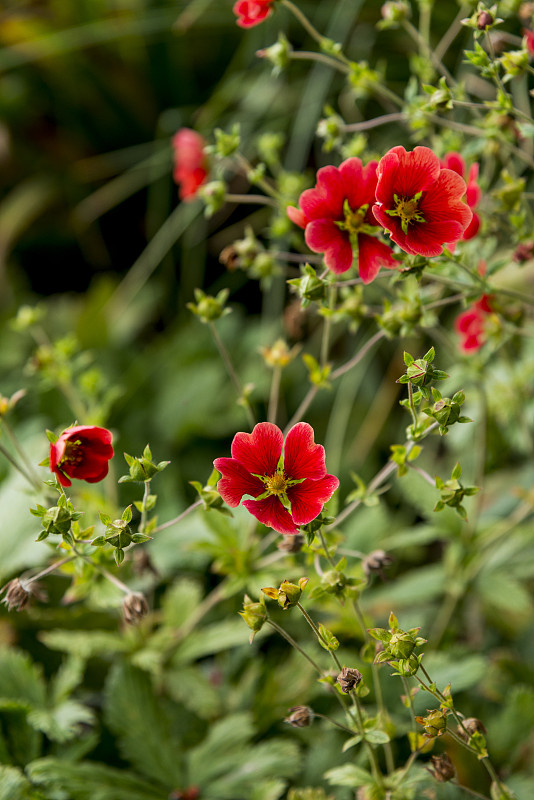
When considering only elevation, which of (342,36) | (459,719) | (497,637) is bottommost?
(497,637)

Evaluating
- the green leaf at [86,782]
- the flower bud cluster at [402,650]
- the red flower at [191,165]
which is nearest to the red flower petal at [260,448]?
the flower bud cluster at [402,650]

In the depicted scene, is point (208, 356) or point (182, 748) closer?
point (182, 748)

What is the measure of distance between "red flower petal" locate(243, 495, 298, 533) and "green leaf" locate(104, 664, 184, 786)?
0.35 metres

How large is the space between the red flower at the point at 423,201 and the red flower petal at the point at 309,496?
0.50 feet

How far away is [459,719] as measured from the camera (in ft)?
1.55

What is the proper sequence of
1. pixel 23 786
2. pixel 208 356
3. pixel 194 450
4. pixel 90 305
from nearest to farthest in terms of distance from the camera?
1. pixel 23 786
2. pixel 194 450
3. pixel 208 356
4. pixel 90 305

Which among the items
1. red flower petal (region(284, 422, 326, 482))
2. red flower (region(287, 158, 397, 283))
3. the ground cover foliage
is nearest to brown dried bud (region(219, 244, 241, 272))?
the ground cover foliage

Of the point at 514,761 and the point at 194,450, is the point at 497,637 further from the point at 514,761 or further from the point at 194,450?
the point at 194,450

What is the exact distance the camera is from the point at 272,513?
45 cm

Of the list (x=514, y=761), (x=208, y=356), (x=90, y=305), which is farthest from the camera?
(x=90, y=305)

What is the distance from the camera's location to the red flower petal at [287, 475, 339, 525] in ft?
1.45

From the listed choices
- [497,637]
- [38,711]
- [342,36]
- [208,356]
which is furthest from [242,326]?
[38,711]

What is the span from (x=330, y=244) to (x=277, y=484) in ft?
0.55

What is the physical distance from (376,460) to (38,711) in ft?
2.22
